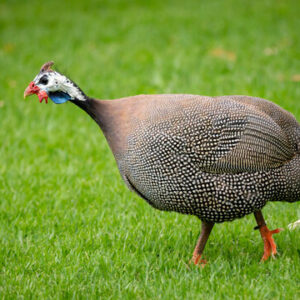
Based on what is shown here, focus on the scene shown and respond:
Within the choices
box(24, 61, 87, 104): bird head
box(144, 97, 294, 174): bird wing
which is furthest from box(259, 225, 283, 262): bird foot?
box(24, 61, 87, 104): bird head

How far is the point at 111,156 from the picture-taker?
17.9 feet

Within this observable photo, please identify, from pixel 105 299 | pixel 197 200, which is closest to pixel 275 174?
pixel 197 200

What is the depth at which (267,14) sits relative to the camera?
9.60m

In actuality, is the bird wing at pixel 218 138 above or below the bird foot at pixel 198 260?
above

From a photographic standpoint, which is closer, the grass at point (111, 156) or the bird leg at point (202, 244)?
the grass at point (111, 156)

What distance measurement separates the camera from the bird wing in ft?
10.6

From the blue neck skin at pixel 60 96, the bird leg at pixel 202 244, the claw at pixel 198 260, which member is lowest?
the claw at pixel 198 260

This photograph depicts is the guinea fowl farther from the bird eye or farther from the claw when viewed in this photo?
the claw

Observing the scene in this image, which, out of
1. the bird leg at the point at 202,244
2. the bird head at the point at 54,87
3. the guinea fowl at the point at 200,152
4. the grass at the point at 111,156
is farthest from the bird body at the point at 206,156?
the grass at the point at 111,156

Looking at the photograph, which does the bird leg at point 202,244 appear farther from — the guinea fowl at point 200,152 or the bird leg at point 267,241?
the bird leg at point 267,241


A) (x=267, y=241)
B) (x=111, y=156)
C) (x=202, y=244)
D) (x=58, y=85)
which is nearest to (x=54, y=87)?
(x=58, y=85)

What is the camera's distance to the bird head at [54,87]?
344cm

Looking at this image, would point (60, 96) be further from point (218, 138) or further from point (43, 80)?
point (218, 138)

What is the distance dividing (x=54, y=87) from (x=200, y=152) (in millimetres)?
1018
